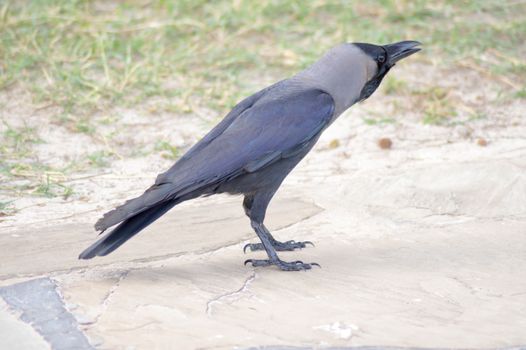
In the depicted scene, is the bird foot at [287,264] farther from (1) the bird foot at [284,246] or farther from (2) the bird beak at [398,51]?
(2) the bird beak at [398,51]

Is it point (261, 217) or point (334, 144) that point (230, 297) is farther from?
point (334, 144)

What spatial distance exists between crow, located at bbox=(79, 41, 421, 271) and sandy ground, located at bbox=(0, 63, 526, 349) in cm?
20

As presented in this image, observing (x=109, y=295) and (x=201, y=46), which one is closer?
(x=109, y=295)

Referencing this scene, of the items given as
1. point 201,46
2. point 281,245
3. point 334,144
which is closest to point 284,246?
point 281,245

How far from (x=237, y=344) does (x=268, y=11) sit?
481 cm

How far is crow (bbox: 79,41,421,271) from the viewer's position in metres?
3.92

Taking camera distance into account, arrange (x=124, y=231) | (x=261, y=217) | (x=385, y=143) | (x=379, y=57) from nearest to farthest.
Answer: (x=124, y=231) < (x=261, y=217) < (x=379, y=57) < (x=385, y=143)

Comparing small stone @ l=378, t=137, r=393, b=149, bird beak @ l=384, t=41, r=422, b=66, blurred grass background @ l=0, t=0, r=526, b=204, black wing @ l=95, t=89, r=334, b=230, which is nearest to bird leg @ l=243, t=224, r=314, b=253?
black wing @ l=95, t=89, r=334, b=230

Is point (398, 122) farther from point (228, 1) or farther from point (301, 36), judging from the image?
point (228, 1)

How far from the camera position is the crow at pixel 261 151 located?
392 centimetres

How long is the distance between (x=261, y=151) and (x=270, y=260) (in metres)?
0.45

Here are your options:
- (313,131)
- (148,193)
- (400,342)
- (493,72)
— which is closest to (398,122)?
(493,72)

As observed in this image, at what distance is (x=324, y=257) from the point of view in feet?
14.0

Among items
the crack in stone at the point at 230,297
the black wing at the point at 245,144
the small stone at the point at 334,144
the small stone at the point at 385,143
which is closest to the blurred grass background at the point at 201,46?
the small stone at the point at 385,143
